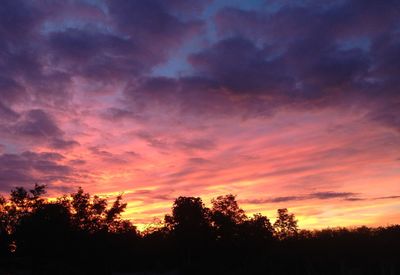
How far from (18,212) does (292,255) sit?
4081cm

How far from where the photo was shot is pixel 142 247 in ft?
271

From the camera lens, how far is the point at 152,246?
83188 millimetres

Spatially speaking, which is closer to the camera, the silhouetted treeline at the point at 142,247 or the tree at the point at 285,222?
the silhouetted treeline at the point at 142,247

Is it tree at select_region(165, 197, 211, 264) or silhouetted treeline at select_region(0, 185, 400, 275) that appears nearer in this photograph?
silhouetted treeline at select_region(0, 185, 400, 275)

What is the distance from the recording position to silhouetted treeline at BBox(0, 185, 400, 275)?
109ft

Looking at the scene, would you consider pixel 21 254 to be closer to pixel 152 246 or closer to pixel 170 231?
pixel 152 246

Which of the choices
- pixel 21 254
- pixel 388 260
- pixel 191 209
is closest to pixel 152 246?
pixel 191 209

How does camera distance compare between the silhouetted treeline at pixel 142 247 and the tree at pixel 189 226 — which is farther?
the tree at pixel 189 226

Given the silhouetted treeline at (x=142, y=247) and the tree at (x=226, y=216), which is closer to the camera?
the silhouetted treeline at (x=142, y=247)

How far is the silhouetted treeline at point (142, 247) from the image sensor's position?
109 feet

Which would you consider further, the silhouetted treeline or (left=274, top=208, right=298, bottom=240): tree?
(left=274, top=208, right=298, bottom=240): tree

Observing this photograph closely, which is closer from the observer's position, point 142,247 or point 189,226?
point 142,247

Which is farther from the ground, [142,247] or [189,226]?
[189,226]

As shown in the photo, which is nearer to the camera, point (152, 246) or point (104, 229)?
point (104, 229)
